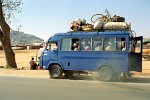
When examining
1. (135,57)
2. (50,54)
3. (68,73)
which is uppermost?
(50,54)

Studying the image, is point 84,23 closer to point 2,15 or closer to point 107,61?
point 107,61

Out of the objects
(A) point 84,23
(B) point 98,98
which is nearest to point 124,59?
(A) point 84,23

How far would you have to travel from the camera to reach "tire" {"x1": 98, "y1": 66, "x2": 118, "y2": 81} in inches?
655

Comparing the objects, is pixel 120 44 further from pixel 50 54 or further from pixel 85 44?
pixel 50 54

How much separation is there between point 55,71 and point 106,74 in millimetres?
2933

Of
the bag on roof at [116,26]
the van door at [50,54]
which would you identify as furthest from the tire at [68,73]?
the bag on roof at [116,26]

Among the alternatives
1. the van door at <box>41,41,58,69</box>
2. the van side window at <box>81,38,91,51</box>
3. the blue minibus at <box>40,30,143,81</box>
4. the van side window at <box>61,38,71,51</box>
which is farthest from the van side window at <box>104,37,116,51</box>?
the van door at <box>41,41,58,69</box>

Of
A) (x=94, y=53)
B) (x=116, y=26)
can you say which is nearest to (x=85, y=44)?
(x=94, y=53)

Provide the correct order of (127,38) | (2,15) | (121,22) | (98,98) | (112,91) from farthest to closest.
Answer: (2,15)
(121,22)
(127,38)
(112,91)
(98,98)

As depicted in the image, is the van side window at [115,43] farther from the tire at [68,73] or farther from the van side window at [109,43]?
the tire at [68,73]

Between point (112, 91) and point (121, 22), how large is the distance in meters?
5.71

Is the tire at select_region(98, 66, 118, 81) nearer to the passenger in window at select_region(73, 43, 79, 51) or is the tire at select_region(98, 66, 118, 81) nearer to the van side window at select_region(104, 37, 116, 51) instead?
the van side window at select_region(104, 37, 116, 51)

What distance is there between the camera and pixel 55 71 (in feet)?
59.8

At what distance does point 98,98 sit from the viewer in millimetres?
11078
